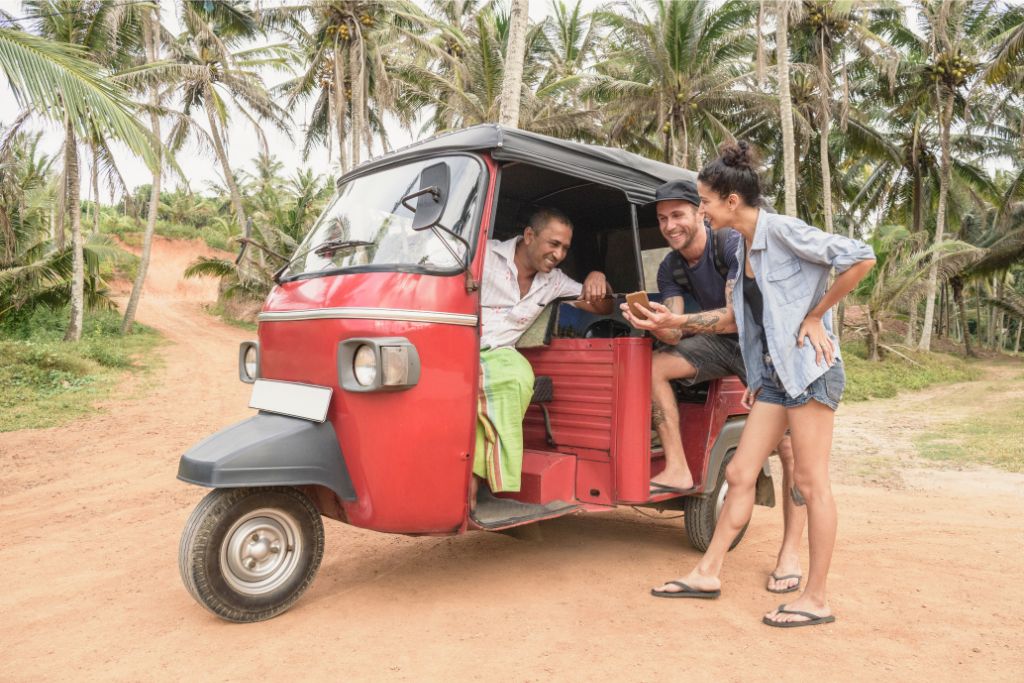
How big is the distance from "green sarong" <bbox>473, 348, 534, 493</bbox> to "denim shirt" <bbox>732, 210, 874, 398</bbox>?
→ 130 cm

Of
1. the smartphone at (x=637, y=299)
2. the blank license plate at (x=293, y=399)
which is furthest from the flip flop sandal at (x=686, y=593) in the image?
the blank license plate at (x=293, y=399)

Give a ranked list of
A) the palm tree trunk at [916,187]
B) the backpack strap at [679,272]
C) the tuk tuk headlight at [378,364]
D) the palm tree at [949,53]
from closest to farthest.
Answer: the tuk tuk headlight at [378,364], the backpack strap at [679,272], the palm tree at [949,53], the palm tree trunk at [916,187]

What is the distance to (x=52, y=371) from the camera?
12.8 metres

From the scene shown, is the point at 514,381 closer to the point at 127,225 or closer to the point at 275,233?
the point at 275,233

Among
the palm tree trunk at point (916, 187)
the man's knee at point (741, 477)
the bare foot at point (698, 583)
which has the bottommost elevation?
the bare foot at point (698, 583)

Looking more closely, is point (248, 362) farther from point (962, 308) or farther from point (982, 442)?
point (962, 308)

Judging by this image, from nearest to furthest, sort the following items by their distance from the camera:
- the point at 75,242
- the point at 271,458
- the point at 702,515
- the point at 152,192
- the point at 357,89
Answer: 1. the point at 271,458
2. the point at 702,515
3. the point at 75,242
4. the point at 152,192
5. the point at 357,89

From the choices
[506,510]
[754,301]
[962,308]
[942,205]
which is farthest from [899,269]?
[506,510]

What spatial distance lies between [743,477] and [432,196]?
2.10 meters

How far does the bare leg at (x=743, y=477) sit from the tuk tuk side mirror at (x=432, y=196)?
1.88 m

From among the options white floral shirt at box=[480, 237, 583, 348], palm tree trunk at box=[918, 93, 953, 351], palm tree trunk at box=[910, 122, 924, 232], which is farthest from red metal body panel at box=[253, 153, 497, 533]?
palm tree trunk at box=[910, 122, 924, 232]

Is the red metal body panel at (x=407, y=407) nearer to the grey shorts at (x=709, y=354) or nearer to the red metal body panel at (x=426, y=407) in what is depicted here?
the red metal body panel at (x=426, y=407)

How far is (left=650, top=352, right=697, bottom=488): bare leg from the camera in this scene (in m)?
4.35

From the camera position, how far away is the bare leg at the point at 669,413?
14.3 feet
